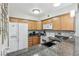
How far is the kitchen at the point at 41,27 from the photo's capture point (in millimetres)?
970

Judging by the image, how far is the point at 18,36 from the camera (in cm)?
109

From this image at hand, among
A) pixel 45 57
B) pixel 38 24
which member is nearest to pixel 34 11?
pixel 38 24

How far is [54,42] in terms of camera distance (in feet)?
3.67

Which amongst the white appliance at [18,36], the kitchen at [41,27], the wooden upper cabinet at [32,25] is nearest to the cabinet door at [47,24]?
the kitchen at [41,27]

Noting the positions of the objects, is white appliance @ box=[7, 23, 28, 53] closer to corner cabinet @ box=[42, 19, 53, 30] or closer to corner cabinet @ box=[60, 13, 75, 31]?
corner cabinet @ box=[42, 19, 53, 30]

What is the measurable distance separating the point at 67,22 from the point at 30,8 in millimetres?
501

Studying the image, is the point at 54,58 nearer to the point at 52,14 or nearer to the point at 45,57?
the point at 45,57

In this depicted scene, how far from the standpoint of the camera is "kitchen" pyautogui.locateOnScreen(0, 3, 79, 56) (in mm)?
970

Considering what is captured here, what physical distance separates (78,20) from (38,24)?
0.50 m

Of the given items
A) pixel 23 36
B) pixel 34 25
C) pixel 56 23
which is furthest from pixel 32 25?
pixel 56 23

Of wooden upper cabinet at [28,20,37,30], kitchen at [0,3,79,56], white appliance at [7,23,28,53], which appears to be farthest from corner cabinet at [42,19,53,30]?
white appliance at [7,23,28,53]

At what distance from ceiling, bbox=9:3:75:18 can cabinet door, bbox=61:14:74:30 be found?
17cm

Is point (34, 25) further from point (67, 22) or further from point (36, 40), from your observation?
point (67, 22)

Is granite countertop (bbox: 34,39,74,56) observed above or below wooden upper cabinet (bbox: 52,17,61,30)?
below
